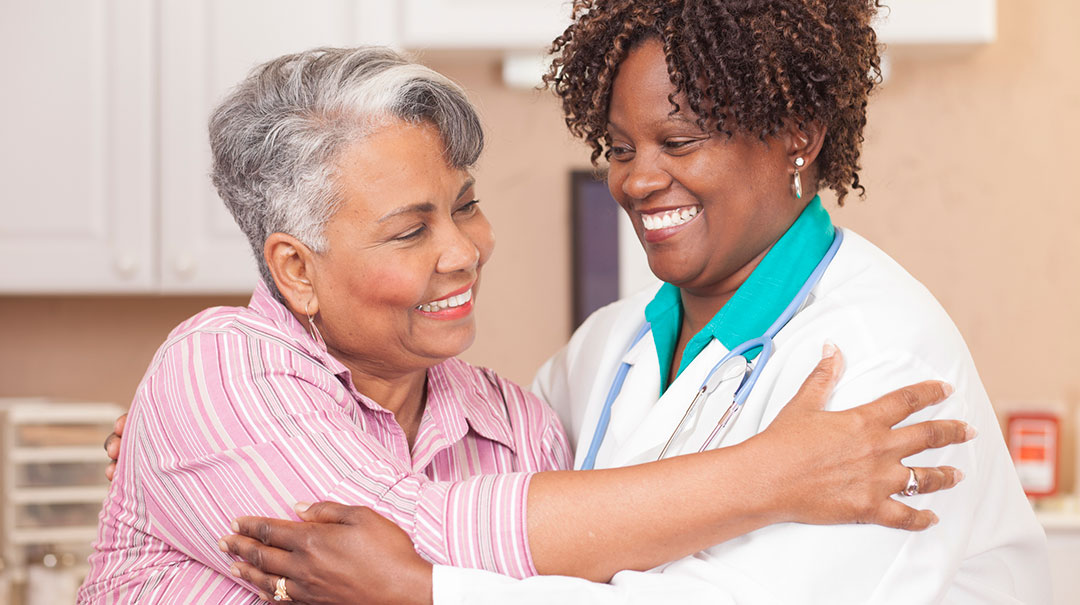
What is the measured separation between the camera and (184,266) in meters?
2.55

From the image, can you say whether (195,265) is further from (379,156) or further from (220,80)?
(379,156)

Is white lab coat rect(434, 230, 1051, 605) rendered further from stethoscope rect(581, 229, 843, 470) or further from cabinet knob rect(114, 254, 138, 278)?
cabinet knob rect(114, 254, 138, 278)

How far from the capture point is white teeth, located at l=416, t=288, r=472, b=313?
1.28m

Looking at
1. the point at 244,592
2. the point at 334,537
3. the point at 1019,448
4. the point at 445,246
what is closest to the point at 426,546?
the point at 334,537

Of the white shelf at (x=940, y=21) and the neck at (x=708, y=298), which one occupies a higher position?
the white shelf at (x=940, y=21)

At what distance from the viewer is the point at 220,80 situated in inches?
99.7

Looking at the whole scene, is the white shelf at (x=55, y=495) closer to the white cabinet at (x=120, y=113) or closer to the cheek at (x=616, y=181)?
the white cabinet at (x=120, y=113)

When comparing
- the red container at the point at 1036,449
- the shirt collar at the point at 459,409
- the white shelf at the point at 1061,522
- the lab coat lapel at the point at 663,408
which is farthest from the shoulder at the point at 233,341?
the red container at the point at 1036,449

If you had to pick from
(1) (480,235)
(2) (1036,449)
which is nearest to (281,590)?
(1) (480,235)

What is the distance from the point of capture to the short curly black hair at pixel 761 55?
1.20 meters

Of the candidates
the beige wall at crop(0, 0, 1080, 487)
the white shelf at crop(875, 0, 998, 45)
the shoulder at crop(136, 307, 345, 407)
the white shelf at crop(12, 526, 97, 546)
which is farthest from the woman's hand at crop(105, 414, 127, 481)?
the white shelf at crop(875, 0, 998, 45)

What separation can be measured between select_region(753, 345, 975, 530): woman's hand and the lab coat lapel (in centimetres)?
17

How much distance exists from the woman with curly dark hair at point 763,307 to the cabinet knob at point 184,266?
1470 millimetres

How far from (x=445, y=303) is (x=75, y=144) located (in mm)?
1635
